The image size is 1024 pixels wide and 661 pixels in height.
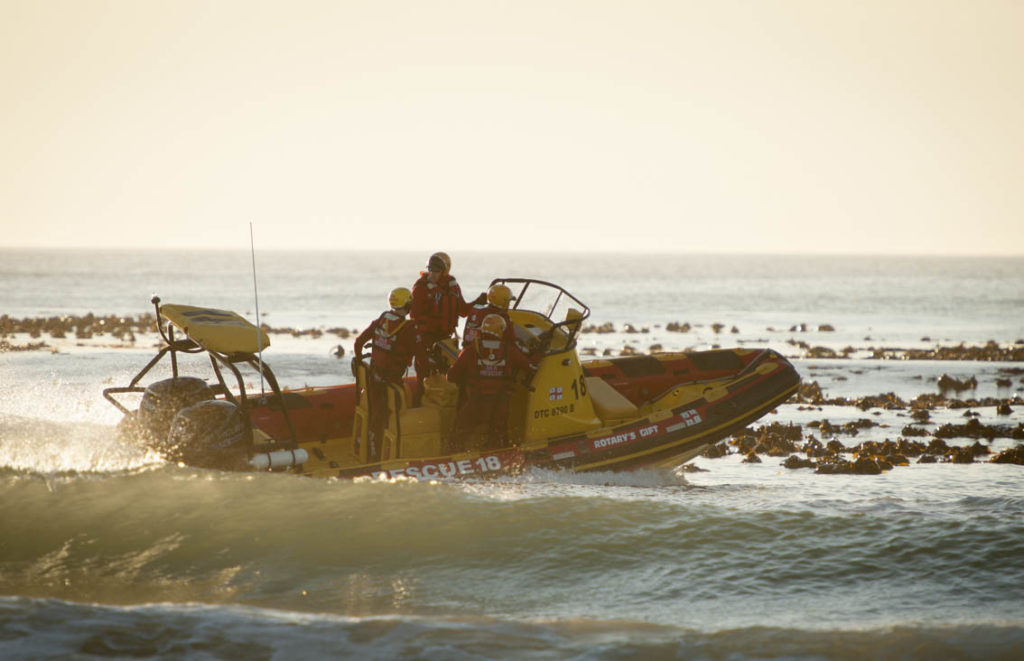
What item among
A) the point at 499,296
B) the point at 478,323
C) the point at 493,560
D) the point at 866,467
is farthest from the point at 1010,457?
the point at 493,560

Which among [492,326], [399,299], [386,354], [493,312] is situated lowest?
[386,354]

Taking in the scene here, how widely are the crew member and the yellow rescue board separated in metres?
1.86

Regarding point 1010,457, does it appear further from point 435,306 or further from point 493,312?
point 435,306

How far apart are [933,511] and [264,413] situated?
5880mm

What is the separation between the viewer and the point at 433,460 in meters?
8.96

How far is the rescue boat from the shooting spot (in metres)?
8.18

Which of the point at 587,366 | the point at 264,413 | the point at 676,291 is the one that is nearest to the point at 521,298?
the point at 587,366

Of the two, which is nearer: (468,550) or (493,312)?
(468,550)

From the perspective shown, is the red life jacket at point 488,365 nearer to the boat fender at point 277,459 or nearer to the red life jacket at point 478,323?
the red life jacket at point 478,323

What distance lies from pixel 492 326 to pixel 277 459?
2.22 meters

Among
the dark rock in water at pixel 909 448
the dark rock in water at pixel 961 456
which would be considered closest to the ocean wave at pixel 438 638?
the dark rock in water at pixel 961 456

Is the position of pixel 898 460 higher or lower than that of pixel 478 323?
lower

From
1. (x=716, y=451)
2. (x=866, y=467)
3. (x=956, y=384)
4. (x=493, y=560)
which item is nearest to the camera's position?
(x=493, y=560)

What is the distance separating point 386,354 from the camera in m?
9.18
